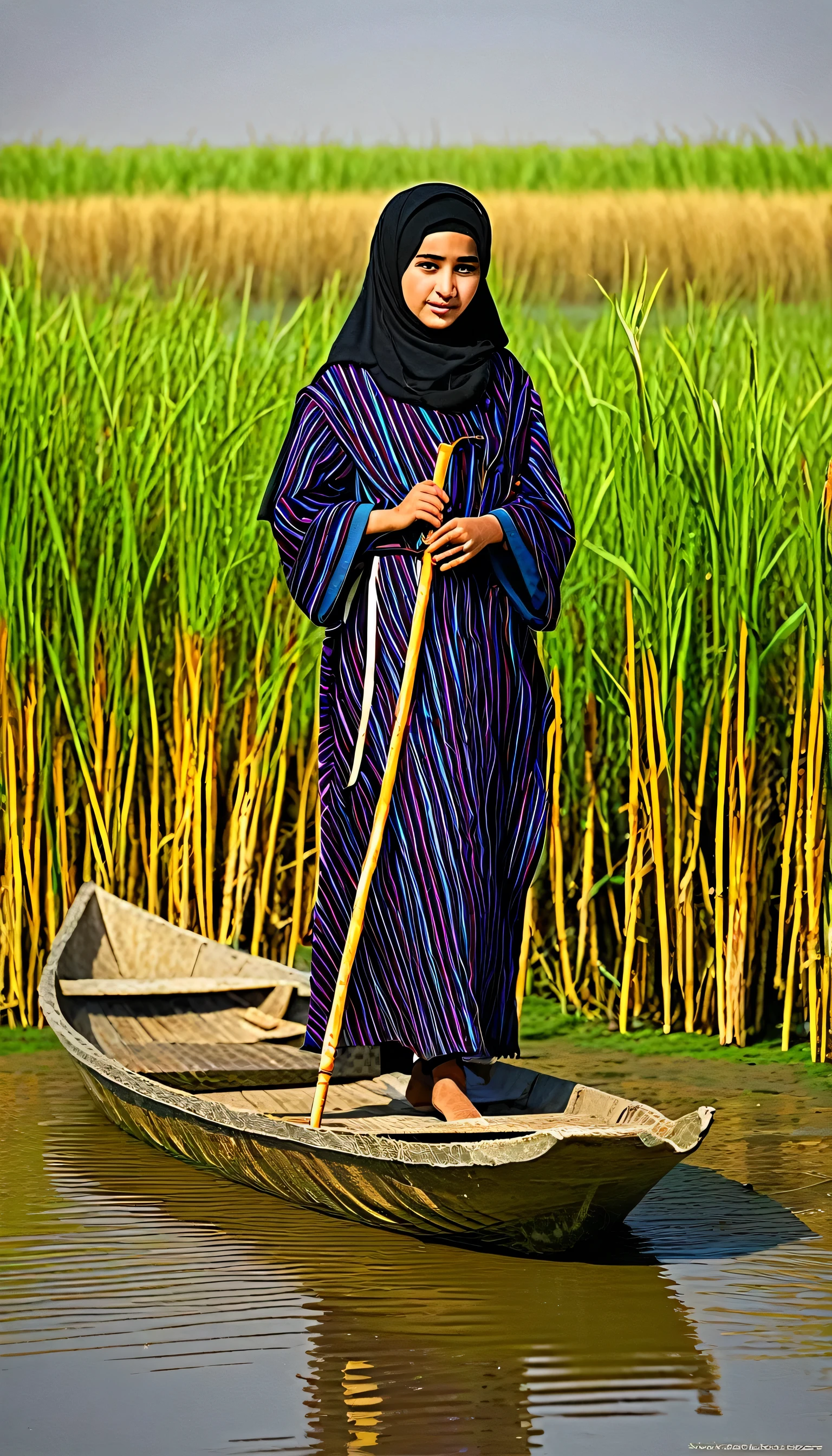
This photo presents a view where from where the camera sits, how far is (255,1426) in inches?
70.8

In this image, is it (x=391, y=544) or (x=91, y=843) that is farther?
(x=91, y=843)

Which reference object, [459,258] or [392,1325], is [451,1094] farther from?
[459,258]

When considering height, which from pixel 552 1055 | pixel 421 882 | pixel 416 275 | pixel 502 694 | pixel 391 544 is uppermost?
pixel 416 275

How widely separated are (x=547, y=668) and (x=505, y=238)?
21.0 feet

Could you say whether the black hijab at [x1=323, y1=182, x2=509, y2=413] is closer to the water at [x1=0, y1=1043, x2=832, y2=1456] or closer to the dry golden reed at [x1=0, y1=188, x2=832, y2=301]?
the water at [x1=0, y1=1043, x2=832, y2=1456]

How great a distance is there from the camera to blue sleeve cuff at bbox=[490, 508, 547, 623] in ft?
8.51

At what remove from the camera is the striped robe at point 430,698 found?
257 cm

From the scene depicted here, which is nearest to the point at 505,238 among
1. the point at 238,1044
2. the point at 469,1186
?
the point at 238,1044

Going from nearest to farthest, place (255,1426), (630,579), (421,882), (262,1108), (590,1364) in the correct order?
1. (255,1426)
2. (590,1364)
3. (421,882)
4. (262,1108)
5. (630,579)

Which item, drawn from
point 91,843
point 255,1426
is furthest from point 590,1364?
point 91,843

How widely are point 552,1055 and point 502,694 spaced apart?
1.14 meters

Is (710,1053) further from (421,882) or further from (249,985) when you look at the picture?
(421,882)

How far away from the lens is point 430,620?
102 inches

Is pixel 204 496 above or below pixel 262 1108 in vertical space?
above
